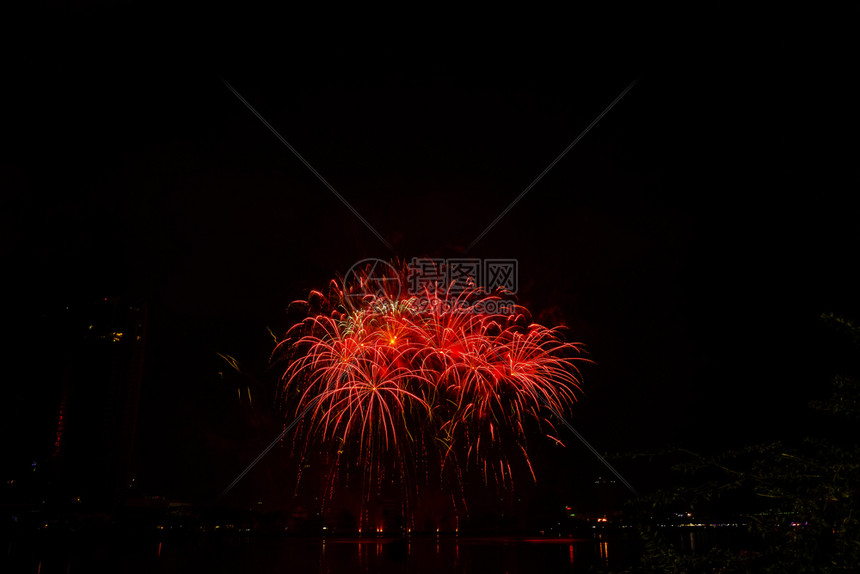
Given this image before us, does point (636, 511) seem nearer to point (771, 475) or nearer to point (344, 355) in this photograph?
point (771, 475)

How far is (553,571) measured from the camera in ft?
60.6

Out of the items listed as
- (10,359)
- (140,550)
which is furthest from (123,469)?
(140,550)

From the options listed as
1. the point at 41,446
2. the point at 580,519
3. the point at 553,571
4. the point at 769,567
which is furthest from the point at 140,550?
the point at 580,519

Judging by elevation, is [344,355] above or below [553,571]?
above

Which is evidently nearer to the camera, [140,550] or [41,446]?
[140,550]

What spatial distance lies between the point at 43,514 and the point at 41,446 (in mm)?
18970

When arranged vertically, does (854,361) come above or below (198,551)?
above

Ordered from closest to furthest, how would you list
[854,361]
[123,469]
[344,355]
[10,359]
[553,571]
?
[854,361]
[553,571]
[344,355]
[10,359]
[123,469]

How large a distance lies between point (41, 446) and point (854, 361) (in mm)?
65865

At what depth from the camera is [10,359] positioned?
52.1 m

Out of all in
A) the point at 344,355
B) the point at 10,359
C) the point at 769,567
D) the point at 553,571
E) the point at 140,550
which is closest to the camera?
the point at 769,567

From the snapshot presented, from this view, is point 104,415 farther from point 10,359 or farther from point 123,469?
point 10,359

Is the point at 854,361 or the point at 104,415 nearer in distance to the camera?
the point at 854,361

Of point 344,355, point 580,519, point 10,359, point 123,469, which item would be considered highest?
point 10,359
